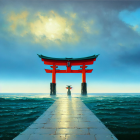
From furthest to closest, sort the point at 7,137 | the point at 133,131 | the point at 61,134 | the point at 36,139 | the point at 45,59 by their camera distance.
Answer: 1. the point at 45,59
2. the point at 133,131
3. the point at 7,137
4. the point at 61,134
5. the point at 36,139

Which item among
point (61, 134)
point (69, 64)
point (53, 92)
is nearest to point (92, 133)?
point (61, 134)

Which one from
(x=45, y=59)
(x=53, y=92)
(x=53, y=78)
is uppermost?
(x=45, y=59)

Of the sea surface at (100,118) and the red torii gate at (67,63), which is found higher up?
the red torii gate at (67,63)

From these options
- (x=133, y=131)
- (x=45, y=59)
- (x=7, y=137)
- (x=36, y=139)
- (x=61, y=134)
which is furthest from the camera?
(x=45, y=59)

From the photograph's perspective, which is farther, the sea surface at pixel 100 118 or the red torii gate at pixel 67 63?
the red torii gate at pixel 67 63

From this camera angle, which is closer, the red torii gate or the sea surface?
the sea surface

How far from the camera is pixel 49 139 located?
212cm

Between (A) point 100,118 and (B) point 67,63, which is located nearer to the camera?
(A) point 100,118

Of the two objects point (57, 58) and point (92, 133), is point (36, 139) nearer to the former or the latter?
point (92, 133)

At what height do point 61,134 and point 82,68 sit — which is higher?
point 82,68

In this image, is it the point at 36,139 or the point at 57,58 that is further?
the point at 57,58

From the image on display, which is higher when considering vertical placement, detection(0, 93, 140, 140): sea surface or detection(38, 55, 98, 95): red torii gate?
detection(38, 55, 98, 95): red torii gate

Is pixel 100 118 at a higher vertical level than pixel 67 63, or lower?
lower

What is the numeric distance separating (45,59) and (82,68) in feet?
27.9
